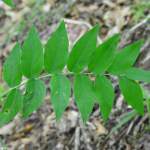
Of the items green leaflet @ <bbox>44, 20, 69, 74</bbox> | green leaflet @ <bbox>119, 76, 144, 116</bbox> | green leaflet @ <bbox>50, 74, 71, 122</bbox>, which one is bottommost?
green leaflet @ <bbox>119, 76, 144, 116</bbox>

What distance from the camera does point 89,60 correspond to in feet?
3.97

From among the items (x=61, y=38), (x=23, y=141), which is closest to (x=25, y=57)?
(x=61, y=38)

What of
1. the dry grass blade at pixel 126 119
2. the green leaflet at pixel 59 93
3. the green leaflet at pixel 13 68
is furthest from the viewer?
the dry grass blade at pixel 126 119

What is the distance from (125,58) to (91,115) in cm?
129

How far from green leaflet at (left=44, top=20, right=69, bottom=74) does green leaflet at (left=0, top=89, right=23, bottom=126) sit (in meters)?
0.30

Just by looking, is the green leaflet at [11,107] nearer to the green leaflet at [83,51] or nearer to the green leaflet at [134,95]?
the green leaflet at [83,51]


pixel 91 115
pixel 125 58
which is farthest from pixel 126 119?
pixel 125 58

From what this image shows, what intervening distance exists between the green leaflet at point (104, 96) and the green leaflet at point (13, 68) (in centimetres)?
58

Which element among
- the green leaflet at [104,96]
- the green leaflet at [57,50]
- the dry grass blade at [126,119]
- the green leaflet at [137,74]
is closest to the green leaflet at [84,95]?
the green leaflet at [104,96]

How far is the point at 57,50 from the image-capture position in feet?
3.81

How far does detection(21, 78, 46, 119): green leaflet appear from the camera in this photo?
110 centimetres

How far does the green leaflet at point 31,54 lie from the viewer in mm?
1136

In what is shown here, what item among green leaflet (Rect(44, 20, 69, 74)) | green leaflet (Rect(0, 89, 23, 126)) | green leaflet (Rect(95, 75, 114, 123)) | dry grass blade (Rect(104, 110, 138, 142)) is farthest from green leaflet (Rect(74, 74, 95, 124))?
dry grass blade (Rect(104, 110, 138, 142))

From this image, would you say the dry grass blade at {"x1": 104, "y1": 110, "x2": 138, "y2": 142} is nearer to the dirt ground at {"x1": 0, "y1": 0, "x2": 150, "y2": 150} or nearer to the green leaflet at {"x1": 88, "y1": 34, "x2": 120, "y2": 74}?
the dirt ground at {"x1": 0, "y1": 0, "x2": 150, "y2": 150}
